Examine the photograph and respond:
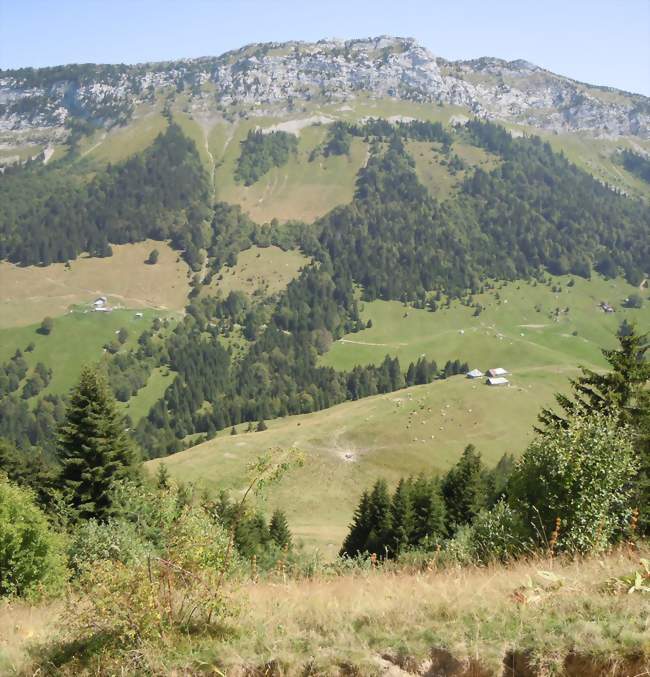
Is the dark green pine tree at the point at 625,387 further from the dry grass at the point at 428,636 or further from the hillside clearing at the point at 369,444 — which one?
the hillside clearing at the point at 369,444

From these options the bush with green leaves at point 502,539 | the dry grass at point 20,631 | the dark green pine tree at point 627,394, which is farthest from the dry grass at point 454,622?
the dark green pine tree at point 627,394

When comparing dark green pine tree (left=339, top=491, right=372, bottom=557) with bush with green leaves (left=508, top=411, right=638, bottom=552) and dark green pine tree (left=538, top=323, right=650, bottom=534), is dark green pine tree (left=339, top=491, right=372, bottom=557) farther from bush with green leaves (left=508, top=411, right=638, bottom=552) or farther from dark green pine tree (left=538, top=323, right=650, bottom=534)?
bush with green leaves (left=508, top=411, right=638, bottom=552)

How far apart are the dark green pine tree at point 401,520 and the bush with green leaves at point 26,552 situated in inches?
1523

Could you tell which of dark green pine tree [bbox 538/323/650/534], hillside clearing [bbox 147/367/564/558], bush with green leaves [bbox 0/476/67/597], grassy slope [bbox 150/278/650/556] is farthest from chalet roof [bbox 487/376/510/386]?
bush with green leaves [bbox 0/476/67/597]

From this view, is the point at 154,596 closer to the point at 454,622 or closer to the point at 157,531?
the point at 454,622

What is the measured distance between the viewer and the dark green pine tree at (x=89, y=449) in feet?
129

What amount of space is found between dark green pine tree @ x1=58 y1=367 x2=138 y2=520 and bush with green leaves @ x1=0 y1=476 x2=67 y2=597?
1386 centimetres

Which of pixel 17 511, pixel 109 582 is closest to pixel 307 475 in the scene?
pixel 17 511

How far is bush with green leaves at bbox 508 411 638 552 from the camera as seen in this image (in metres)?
16.7

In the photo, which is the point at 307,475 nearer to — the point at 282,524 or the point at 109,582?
the point at 282,524

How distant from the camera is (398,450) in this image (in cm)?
11775

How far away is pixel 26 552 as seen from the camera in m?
23.9

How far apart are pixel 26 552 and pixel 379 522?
4334 centimetres

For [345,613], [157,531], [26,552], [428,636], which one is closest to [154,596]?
[345,613]
